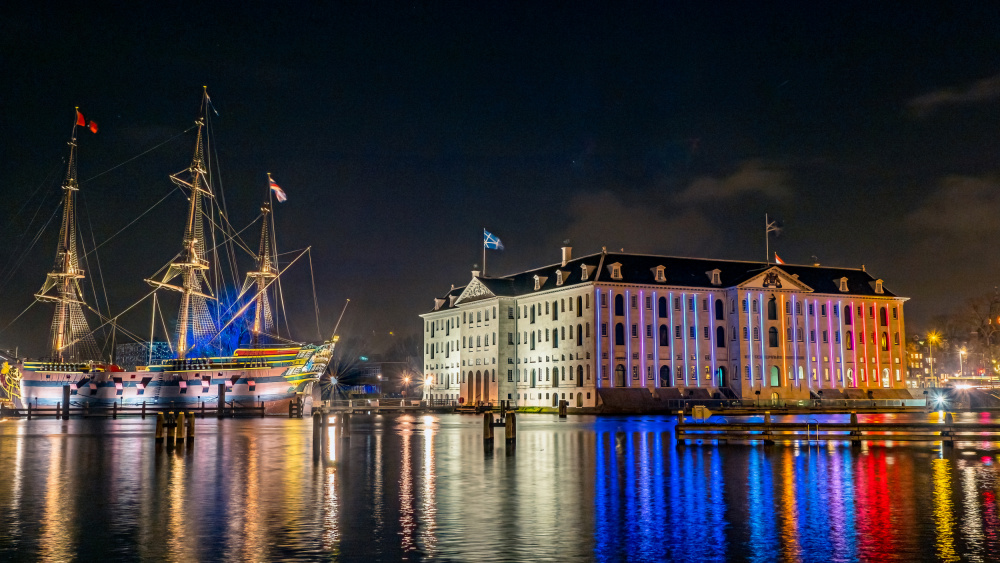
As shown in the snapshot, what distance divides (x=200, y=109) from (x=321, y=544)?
3805 inches

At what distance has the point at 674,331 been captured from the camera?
10175cm

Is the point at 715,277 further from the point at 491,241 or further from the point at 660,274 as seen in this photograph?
the point at 491,241

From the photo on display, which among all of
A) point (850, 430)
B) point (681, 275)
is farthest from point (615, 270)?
point (850, 430)

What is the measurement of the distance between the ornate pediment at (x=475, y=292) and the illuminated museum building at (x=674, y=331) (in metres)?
0.26

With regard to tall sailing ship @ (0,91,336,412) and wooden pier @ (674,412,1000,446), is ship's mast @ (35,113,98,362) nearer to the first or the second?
tall sailing ship @ (0,91,336,412)

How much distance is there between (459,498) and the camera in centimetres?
2136

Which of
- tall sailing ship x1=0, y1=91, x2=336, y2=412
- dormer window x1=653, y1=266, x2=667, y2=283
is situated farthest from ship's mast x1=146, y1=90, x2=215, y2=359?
dormer window x1=653, y1=266, x2=667, y2=283

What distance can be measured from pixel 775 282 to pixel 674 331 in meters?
15.7

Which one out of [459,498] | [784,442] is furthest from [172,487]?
[784,442]

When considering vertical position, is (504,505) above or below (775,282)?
below

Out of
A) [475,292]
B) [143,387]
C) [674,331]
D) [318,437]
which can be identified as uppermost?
[475,292]

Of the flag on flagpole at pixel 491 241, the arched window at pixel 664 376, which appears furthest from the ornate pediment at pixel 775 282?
the flag on flagpole at pixel 491 241

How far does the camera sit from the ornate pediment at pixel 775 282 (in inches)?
4171

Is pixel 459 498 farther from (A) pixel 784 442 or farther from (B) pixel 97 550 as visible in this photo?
(A) pixel 784 442
